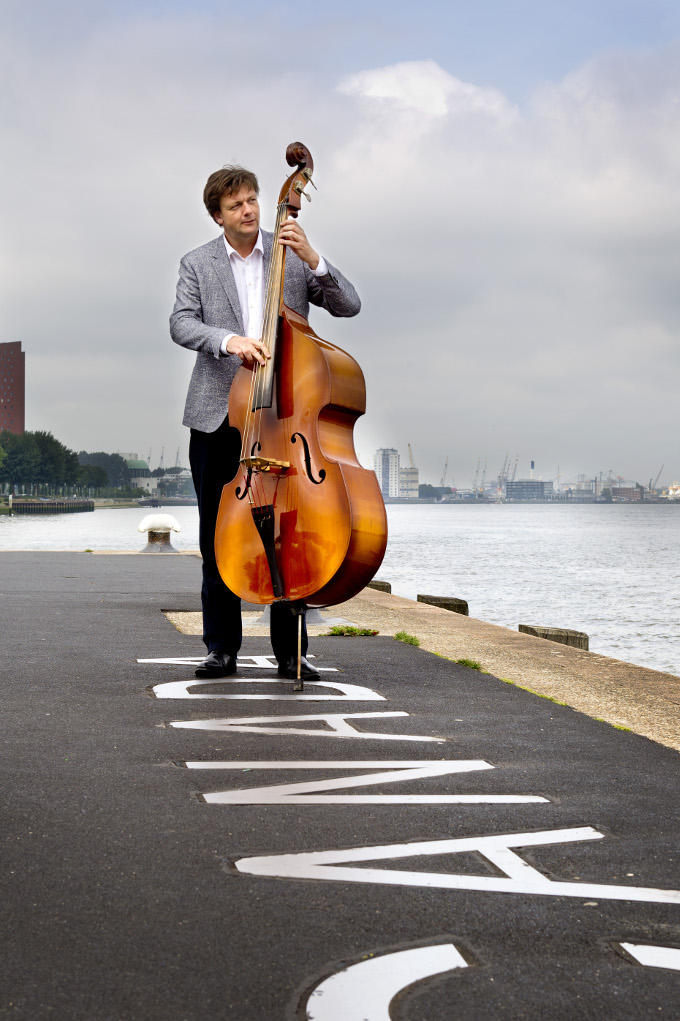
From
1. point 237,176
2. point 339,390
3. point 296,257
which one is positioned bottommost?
point 339,390

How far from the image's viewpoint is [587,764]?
363 cm

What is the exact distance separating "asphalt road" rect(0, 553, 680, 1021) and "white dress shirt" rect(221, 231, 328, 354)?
1.85 m

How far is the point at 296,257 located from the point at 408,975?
403 centimetres

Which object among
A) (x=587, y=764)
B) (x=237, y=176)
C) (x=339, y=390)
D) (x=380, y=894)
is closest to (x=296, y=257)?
(x=237, y=176)

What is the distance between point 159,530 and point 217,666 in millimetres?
15297

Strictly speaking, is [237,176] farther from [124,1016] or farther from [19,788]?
[124,1016]

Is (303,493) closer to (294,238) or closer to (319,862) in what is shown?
(294,238)

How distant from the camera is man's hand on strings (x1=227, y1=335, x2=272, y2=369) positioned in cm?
477

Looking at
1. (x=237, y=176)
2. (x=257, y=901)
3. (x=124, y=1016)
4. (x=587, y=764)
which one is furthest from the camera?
(x=237, y=176)

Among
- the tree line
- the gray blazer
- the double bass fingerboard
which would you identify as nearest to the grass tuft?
the gray blazer

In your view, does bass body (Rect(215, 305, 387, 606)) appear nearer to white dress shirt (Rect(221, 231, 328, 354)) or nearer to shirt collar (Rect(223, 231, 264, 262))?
white dress shirt (Rect(221, 231, 328, 354))

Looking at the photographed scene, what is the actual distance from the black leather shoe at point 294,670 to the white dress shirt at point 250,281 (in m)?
1.62

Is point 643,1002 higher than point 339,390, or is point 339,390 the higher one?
point 339,390

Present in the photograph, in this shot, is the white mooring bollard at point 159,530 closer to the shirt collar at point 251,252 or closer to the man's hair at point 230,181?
the shirt collar at point 251,252
